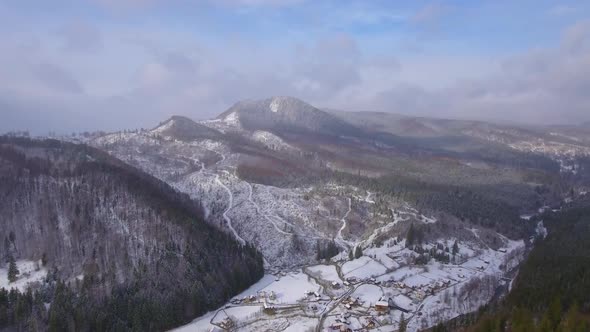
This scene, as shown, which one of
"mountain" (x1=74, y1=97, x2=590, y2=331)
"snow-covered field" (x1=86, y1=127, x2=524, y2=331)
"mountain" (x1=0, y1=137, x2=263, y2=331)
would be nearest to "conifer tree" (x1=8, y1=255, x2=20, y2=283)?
"mountain" (x1=0, y1=137, x2=263, y2=331)

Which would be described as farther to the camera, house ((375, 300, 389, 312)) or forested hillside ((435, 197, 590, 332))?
house ((375, 300, 389, 312))

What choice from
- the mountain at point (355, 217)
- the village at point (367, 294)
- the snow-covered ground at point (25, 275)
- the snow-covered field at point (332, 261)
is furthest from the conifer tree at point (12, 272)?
the mountain at point (355, 217)

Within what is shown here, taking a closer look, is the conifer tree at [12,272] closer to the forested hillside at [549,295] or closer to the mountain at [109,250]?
the mountain at [109,250]

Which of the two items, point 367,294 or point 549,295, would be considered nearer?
point 549,295

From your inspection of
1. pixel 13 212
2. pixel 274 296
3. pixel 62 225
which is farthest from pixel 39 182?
pixel 274 296

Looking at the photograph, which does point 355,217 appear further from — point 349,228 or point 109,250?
point 109,250

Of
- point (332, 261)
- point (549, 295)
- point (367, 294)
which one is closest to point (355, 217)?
point (332, 261)

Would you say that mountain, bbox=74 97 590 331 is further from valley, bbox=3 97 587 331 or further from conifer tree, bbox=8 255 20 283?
conifer tree, bbox=8 255 20 283

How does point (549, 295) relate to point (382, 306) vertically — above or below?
above
